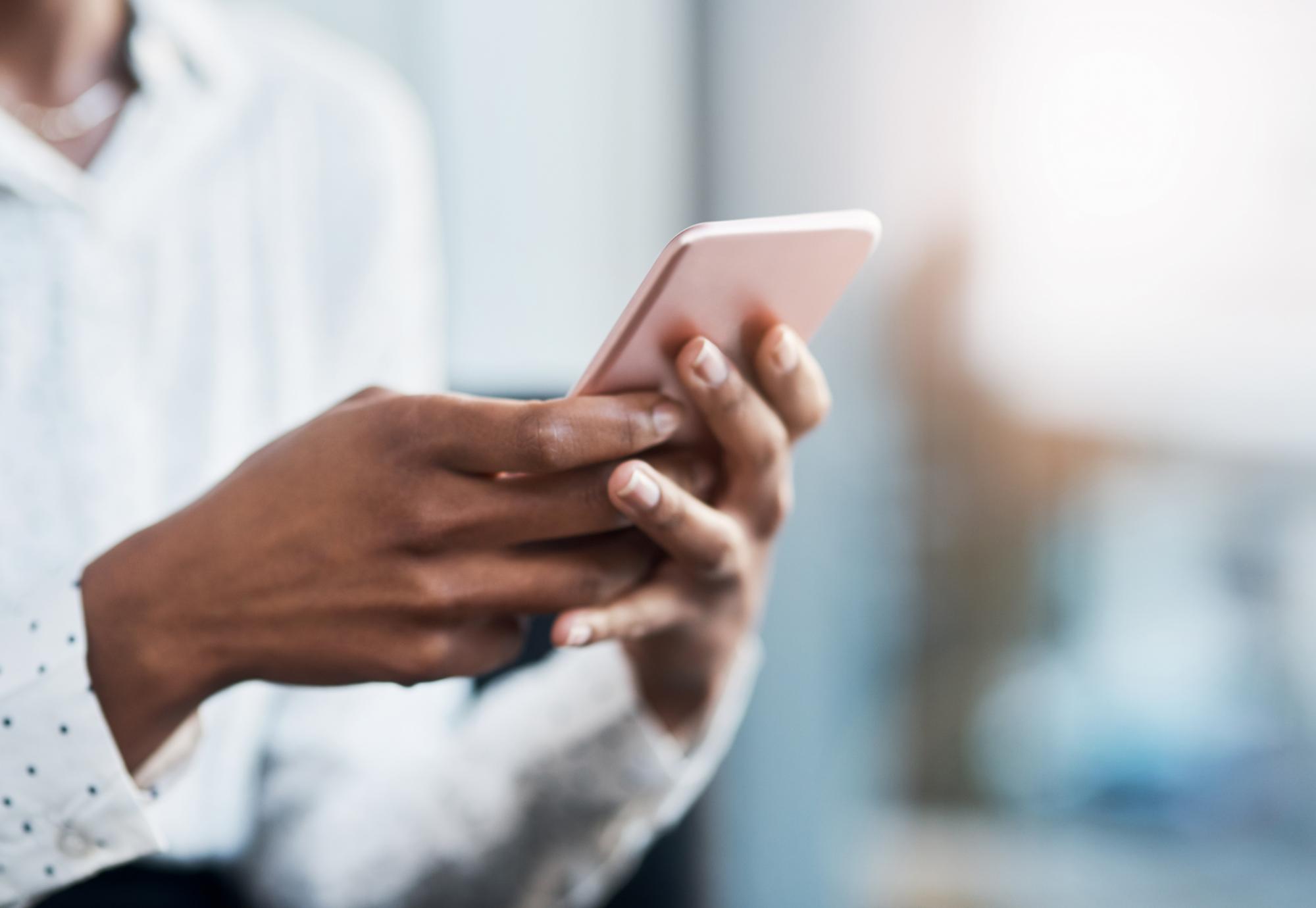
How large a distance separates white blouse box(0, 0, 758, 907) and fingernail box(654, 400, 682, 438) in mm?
246

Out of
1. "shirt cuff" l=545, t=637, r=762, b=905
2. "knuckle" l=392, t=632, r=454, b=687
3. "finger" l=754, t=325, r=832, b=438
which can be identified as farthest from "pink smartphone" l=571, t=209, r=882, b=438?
"shirt cuff" l=545, t=637, r=762, b=905

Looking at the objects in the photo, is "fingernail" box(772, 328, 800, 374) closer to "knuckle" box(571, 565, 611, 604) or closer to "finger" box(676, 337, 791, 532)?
"finger" box(676, 337, 791, 532)

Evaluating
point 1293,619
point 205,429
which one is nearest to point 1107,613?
point 1293,619

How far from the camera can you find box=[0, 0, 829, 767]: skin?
35 cm

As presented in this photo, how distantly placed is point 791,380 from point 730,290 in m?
0.06

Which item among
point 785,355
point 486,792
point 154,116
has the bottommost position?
point 486,792

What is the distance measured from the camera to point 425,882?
617 mm

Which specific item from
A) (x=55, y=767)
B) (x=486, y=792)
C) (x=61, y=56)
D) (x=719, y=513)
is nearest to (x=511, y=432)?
(x=719, y=513)

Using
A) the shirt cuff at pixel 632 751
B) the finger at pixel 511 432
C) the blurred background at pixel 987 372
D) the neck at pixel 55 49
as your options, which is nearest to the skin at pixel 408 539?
the finger at pixel 511 432

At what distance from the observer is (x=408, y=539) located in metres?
0.36

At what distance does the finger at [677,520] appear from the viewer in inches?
14.4

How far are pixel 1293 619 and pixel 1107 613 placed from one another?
18 centimetres

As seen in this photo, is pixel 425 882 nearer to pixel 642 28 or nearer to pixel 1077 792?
pixel 1077 792

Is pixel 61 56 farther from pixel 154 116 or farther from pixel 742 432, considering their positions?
pixel 742 432
